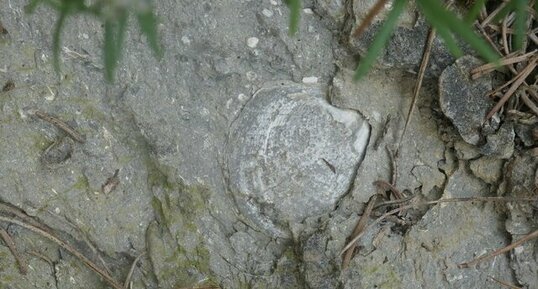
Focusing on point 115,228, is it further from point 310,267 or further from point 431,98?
point 431,98

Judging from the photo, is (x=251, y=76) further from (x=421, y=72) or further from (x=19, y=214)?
(x=19, y=214)

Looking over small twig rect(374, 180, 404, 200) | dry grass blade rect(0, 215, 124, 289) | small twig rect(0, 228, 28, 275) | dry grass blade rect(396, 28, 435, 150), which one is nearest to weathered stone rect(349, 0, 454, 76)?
dry grass blade rect(396, 28, 435, 150)

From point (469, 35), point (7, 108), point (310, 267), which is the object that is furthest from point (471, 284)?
point (7, 108)

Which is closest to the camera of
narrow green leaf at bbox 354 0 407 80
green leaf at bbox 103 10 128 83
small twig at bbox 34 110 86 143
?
narrow green leaf at bbox 354 0 407 80

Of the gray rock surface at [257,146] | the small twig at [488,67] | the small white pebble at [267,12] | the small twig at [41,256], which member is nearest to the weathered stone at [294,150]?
the gray rock surface at [257,146]

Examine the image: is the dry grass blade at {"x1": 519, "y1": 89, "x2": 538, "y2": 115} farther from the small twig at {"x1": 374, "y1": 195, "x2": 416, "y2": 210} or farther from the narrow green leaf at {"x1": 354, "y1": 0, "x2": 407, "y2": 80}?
the narrow green leaf at {"x1": 354, "y1": 0, "x2": 407, "y2": 80}

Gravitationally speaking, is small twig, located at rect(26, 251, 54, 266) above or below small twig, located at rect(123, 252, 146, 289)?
below

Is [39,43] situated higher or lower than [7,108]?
higher
